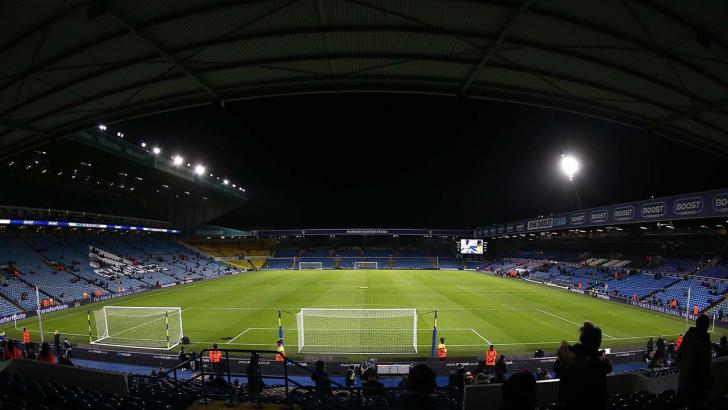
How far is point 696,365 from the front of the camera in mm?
4340

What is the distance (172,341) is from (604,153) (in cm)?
4403

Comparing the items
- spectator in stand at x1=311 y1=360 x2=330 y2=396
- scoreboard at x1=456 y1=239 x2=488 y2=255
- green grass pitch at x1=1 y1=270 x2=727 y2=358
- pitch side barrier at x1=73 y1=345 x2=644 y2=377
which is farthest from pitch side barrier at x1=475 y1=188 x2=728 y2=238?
spectator in stand at x1=311 y1=360 x2=330 y2=396

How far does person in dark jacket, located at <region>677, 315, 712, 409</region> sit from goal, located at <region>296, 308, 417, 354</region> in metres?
12.0

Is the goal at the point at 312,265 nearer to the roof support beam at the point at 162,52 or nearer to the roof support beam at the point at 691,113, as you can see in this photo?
the roof support beam at the point at 162,52

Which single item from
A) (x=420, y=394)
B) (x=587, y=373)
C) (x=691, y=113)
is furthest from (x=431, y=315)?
(x=420, y=394)

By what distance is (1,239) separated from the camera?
1309 inches

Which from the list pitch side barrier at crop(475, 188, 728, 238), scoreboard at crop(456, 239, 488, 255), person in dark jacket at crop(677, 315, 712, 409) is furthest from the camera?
scoreboard at crop(456, 239, 488, 255)

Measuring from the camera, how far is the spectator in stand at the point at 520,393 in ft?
8.48

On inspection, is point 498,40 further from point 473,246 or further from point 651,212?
point 473,246

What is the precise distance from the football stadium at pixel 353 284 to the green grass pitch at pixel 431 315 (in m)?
0.25

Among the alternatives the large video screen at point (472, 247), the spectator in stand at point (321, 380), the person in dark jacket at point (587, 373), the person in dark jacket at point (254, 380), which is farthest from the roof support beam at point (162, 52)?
the large video screen at point (472, 247)

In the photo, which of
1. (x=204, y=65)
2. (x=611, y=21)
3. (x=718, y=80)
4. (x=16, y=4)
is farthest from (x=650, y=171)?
(x=16, y=4)

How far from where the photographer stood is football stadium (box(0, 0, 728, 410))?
577cm

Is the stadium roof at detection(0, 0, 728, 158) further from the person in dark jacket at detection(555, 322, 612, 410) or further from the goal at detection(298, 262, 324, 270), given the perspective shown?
the goal at detection(298, 262, 324, 270)
